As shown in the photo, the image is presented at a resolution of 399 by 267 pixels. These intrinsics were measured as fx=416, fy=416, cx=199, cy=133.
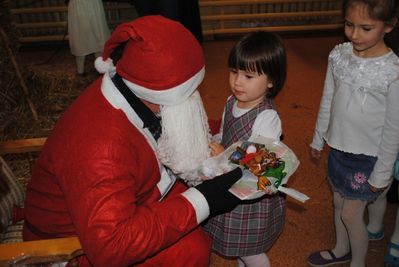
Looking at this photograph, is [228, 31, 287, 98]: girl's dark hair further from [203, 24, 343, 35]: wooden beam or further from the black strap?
[203, 24, 343, 35]: wooden beam

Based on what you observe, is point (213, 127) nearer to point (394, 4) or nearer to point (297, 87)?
point (394, 4)

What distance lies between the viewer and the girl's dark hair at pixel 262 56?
1504 millimetres

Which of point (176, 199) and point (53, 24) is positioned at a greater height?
point (176, 199)

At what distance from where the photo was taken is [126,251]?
1203 mm

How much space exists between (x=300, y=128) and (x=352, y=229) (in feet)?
5.17

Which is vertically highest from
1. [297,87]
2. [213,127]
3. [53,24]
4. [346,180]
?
[213,127]

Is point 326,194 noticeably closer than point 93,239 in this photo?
No

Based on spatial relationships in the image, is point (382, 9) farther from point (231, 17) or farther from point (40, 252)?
point (231, 17)

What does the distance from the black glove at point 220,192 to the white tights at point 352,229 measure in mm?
607

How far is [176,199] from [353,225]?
2.75 feet

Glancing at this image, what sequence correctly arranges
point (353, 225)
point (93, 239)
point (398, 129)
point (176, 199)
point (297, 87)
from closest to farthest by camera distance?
point (93, 239) → point (176, 199) → point (398, 129) → point (353, 225) → point (297, 87)

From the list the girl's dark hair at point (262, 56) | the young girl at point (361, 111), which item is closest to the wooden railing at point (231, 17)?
the young girl at point (361, 111)

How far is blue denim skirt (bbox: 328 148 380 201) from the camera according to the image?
1618 mm

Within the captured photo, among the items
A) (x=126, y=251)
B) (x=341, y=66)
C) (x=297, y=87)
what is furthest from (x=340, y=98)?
(x=297, y=87)
